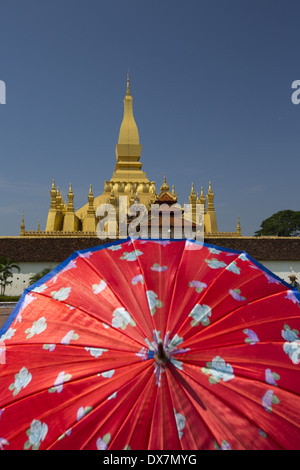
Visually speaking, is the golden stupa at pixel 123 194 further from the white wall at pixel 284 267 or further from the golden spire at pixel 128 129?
the white wall at pixel 284 267

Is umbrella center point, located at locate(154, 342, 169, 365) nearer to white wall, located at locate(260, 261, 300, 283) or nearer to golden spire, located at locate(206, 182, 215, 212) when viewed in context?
white wall, located at locate(260, 261, 300, 283)

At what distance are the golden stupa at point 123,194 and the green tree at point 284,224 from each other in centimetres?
2723

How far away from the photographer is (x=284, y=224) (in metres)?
51.6

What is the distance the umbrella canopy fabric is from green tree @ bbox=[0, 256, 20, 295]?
62.5ft

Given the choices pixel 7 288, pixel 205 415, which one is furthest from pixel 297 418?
pixel 7 288

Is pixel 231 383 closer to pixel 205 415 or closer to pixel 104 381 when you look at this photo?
pixel 205 415

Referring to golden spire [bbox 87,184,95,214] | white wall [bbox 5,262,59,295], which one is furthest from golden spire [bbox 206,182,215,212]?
white wall [bbox 5,262,59,295]

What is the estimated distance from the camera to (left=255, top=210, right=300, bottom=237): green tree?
51156 millimetres

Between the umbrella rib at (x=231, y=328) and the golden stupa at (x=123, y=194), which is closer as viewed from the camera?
the umbrella rib at (x=231, y=328)

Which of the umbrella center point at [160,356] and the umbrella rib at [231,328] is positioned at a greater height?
the umbrella rib at [231,328]

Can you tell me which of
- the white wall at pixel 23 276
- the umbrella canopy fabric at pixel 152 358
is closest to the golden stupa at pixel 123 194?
the white wall at pixel 23 276

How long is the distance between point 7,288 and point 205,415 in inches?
826

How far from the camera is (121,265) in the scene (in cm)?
273

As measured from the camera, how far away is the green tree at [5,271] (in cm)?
2028
